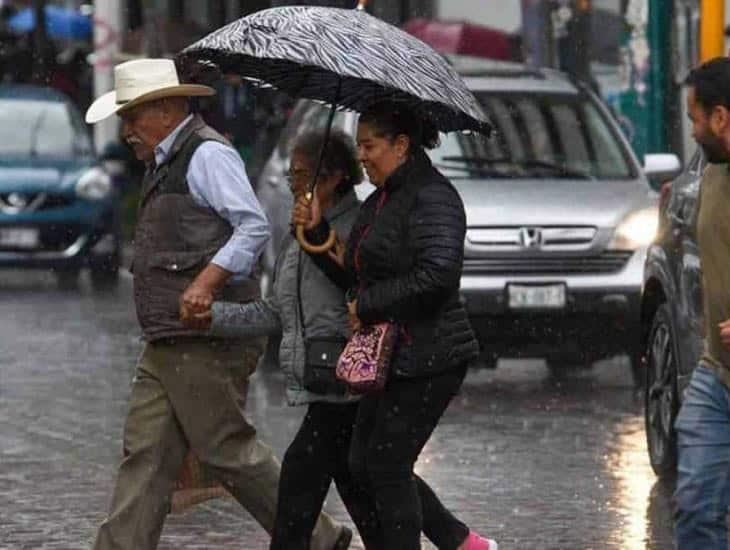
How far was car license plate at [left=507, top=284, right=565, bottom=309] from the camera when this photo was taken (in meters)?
14.8

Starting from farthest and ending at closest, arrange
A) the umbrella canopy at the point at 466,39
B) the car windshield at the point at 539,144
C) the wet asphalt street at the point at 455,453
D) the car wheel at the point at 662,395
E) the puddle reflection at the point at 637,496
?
the umbrella canopy at the point at 466,39 < the car windshield at the point at 539,144 < the car wheel at the point at 662,395 < the wet asphalt street at the point at 455,453 < the puddle reflection at the point at 637,496

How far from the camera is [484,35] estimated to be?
88.3 feet

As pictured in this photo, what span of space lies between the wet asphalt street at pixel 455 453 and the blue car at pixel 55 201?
165 inches

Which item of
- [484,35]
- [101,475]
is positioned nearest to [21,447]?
[101,475]

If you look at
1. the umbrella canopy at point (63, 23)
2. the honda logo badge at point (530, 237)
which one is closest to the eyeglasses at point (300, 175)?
the honda logo badge at point (530, 237)

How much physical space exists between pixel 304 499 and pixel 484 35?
18.9m

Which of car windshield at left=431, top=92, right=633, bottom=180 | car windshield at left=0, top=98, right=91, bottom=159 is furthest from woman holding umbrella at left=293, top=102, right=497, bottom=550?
car windshield at left=0, top=98, right=91, bottom=159

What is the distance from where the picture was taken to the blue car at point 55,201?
22297 mm

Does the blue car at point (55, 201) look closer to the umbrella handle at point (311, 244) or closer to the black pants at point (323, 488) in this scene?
the black pants at point (323, 488)

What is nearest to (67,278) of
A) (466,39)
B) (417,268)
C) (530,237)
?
(466,39)

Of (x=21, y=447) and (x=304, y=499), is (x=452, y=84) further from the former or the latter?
(x=21, y=447)

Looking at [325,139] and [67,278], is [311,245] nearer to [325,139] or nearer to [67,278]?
[325,139]

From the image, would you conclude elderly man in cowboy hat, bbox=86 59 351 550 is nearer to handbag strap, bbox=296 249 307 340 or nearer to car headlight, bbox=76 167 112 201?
handbag strap, bbox=296 249 307 340

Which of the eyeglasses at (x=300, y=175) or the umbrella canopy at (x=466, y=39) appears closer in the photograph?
the eyeglasses at (x=300, y=175)
